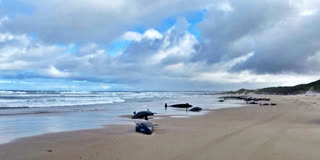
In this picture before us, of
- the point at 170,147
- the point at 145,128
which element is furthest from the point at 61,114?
the point at 170,147

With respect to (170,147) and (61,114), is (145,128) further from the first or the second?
(61,114)

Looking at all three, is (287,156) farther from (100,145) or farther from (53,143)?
(53,143)

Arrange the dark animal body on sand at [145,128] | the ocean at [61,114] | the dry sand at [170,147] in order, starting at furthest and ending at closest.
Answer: the ocean at [61,114] < the dark animal body on sand at [145,128] < the dry sand at [170,147]

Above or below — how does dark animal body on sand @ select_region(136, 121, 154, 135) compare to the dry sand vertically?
above

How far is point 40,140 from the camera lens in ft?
31.4

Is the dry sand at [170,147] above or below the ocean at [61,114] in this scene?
below

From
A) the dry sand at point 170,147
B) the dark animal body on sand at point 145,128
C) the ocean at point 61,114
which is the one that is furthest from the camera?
the ocean at point 61,114

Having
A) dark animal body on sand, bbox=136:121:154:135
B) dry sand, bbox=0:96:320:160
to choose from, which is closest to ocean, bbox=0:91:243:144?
dry sand, bbox=0:96:320:160

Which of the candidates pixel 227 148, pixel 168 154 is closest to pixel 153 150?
pixel 168 154

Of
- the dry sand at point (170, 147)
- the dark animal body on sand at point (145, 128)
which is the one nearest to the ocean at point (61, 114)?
the dry sand at point (170, 147)

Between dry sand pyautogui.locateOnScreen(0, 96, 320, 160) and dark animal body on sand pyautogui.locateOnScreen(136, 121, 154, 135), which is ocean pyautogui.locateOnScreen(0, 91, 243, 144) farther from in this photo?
dark animal body on sand pyautogui.locateOnScreen(136, 121, 154, 135)

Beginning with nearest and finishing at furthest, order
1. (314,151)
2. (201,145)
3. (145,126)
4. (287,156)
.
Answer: (287,156) < (314,151) < (201,145) < (145,126)

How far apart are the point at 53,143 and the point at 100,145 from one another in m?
1.77

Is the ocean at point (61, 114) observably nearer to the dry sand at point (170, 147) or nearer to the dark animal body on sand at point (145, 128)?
the dry sand at point (170, 147)
